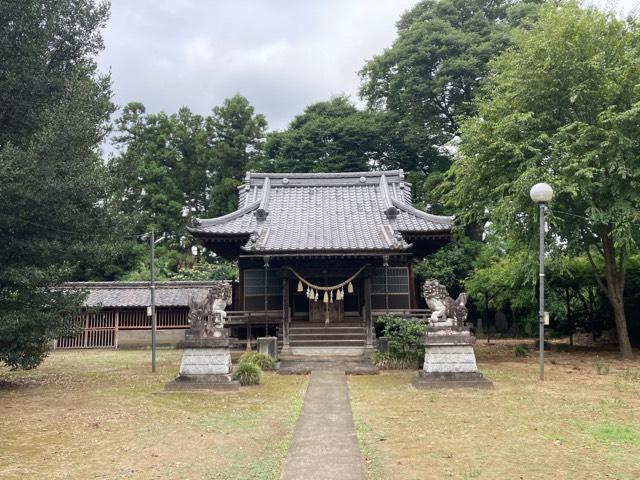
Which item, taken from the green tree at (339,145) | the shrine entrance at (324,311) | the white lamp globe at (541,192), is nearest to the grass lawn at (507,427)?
the white lamp globe at (541,192)

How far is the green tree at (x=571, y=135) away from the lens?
14.5 m

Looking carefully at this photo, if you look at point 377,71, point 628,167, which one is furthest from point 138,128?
point 628,167

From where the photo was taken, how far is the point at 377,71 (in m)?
35.4

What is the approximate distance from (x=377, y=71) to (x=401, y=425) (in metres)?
30.8

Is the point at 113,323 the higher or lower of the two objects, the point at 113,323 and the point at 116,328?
Answer: the higher

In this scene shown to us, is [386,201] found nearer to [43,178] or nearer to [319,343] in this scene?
[319,343]

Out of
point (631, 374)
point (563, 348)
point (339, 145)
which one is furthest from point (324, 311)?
point (339, 145)

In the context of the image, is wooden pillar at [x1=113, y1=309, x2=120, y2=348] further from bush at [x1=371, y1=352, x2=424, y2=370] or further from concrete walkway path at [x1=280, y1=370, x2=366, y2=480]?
concrete walkway path at [x1=280, y1=370, x2=366, y2=480]

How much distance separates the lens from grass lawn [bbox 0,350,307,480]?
245 inches

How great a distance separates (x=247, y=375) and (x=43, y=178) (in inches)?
250

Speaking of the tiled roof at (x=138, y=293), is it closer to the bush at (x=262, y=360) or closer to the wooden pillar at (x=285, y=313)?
the wooden pillar at (x=285, y=313)

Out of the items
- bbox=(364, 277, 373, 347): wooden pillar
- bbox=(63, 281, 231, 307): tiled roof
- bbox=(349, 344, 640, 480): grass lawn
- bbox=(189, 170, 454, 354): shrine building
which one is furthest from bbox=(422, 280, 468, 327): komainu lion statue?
bbox=(63, 281, 231, 307): tiled roof

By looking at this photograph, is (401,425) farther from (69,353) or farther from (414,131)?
(414,131)

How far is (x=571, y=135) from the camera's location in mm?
14852
